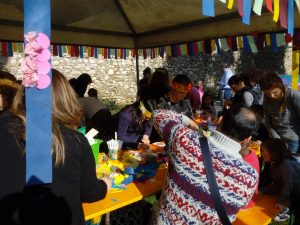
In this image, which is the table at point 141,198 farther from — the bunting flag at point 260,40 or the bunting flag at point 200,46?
the bunting flag at point 200,46

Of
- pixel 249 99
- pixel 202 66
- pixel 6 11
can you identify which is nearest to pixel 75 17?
pixel 6 11

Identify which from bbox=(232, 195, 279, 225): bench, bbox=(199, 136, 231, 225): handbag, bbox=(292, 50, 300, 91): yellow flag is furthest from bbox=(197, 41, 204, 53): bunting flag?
bbox=(199, 136, 231, 225): handbag

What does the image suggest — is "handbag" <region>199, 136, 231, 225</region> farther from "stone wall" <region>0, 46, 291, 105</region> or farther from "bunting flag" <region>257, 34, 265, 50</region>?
"stone wall" <region>0, 46, 291, 105</region>

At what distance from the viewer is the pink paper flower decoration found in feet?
3.65

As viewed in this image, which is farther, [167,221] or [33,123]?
[167,221]

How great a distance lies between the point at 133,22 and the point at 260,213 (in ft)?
12.9

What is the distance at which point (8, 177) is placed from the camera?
131cm

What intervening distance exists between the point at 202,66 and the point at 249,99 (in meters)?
11.5

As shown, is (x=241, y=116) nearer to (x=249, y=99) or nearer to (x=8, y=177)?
(x=8, y=177)

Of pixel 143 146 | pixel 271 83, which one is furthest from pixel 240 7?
pixel 143 146

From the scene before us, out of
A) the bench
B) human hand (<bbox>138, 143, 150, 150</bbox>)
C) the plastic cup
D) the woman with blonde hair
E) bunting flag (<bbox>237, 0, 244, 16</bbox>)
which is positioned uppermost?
bunting flag (<bbox>237, 0, 244, 16</bbox>)

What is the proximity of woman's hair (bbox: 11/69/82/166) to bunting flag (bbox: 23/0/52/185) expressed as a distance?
0.42 ft

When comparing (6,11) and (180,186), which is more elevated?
(6,11)

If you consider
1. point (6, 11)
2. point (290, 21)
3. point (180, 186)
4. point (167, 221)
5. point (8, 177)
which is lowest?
point (167, 221)
